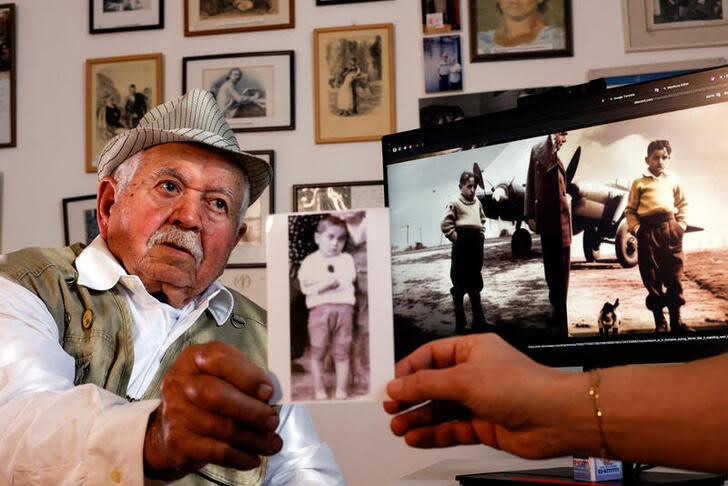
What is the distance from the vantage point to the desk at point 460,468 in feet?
4.33

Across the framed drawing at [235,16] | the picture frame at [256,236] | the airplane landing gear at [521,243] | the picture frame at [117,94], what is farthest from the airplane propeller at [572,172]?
the picture frame at [117,94]

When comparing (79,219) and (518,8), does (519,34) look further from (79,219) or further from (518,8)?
(79,219)

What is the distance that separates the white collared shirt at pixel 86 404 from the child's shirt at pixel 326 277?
23cm

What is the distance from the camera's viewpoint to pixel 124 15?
2.14 m

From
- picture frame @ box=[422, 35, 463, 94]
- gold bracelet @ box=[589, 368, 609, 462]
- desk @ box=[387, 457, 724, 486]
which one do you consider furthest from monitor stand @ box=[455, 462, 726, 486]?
picture frame @ box=[422, 35, 463, 94]

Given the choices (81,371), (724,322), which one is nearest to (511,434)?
(724,322)

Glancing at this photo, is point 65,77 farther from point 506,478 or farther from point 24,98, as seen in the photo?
point 506,478

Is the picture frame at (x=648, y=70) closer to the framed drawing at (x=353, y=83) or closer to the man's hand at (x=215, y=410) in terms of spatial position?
the framed drawing at (x=353, y=83)

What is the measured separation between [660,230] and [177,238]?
844 millimetres

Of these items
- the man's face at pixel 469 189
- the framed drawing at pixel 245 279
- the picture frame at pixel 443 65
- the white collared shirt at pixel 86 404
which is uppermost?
the picture frame at pixel 443 65

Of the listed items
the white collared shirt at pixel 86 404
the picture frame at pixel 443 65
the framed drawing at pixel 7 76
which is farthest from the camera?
the framed drawing at pixel 7 76

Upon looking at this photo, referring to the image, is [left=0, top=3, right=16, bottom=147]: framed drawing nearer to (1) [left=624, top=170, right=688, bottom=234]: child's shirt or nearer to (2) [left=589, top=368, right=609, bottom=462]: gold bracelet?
(1) [left=624, top=170, right=688, bottom=234]: child's shirt

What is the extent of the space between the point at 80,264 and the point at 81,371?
209 millimetres

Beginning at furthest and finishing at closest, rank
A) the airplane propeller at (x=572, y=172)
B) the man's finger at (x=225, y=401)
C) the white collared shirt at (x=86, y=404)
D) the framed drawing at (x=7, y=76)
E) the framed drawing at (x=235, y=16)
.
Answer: the framed drawing at (x=7, y=76)
the framed drawing at (x=235, y=16)
the airplane propeller at (x=572, y=172)
the white collared shirt at (x=86, y=404)
the man's finger at (x=225, y=401)
